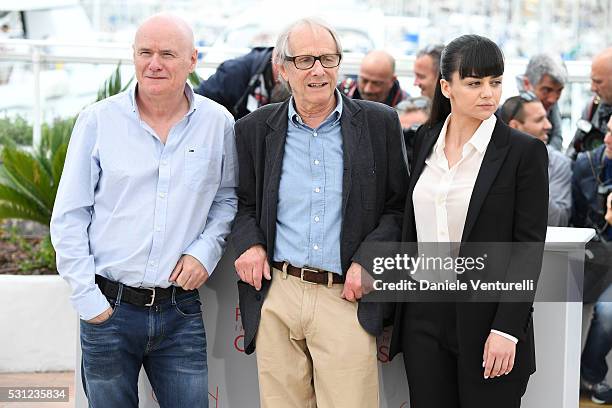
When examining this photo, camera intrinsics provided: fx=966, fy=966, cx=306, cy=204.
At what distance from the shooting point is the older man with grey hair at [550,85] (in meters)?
6.34

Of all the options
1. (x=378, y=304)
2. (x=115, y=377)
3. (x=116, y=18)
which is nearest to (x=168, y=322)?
(x=115, y=377)

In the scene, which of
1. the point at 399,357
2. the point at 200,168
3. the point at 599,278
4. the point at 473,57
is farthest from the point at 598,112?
the point at 200,168

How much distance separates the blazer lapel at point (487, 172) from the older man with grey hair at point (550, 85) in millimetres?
3273

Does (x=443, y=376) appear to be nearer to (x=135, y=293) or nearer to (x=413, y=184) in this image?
(x=413, y=184)

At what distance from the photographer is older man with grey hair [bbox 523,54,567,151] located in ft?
20.8

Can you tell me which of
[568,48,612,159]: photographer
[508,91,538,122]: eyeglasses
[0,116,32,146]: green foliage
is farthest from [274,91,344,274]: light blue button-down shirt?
[0,116,32,146]: green foliage

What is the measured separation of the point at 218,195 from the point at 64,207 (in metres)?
0.57

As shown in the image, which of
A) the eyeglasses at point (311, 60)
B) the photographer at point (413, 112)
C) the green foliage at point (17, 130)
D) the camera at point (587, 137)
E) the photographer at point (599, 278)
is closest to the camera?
the eyeglasses at point (311, 60)

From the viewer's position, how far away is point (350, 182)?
10.9ft

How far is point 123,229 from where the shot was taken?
11.3 feet

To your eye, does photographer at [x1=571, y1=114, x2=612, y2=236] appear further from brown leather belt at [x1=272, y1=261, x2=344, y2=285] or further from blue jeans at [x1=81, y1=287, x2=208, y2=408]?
blue jeans at [x1=81, y1=287, x2=208, y2=408]

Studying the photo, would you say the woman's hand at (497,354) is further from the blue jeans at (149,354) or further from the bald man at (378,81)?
the bald man at (378,81)

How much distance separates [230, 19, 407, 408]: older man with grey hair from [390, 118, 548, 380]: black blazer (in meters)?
0.35

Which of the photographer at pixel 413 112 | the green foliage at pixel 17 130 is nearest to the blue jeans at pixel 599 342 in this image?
the photographer at pixel 413 112
